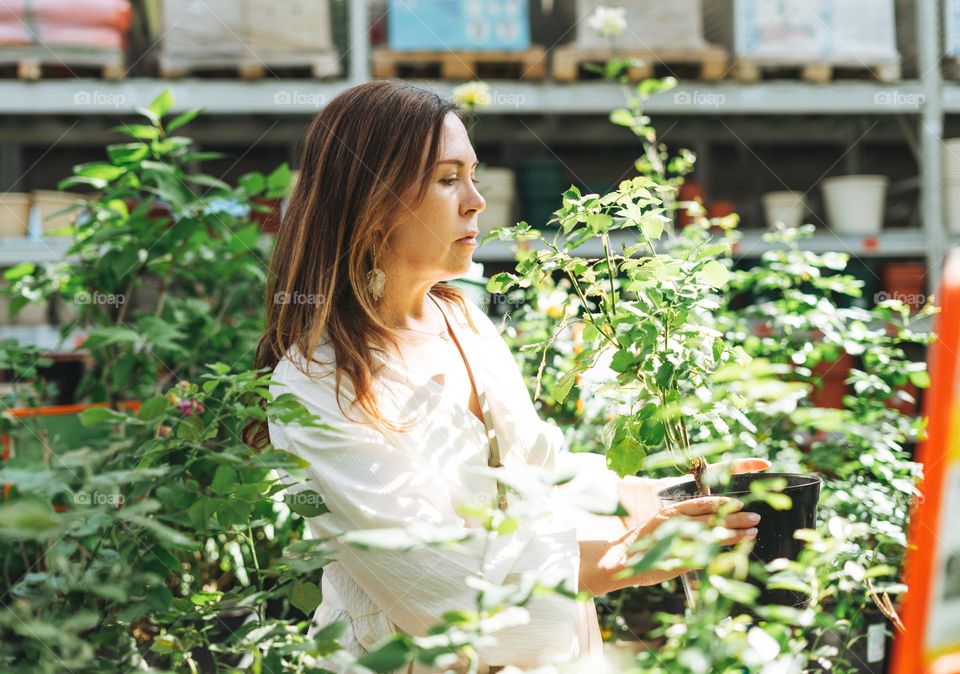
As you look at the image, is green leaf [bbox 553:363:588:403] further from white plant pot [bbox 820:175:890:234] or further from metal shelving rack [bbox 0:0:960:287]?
white plant pot [bbox 820:175:890:234]

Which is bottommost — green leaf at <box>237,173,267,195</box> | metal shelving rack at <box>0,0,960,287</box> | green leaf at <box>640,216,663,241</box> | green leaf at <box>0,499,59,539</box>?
green leaf at <box>0,499,59,539</box>

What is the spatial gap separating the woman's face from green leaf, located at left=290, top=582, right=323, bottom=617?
1.53 ft

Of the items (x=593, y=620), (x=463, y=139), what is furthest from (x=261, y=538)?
(x=463, y=139)

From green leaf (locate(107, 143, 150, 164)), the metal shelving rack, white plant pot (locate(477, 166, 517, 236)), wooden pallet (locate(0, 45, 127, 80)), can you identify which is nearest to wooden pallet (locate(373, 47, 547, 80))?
the metal shelving rack

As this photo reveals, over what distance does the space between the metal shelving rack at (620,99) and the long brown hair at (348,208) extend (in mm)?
2382

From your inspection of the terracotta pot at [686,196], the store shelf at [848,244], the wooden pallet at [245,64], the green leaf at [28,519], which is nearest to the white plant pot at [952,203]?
the store shelf at [848,244]

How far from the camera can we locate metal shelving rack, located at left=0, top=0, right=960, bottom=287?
3.39 meters

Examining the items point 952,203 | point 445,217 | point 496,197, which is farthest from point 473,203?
point 952,203

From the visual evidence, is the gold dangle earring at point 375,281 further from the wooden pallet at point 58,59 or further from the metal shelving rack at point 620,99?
the wooden pallet at point 58,59

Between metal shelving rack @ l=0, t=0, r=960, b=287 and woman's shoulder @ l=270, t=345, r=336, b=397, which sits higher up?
metal shelving rack @ l=0, t=0, r=960, b=287

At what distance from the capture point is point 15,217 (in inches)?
134

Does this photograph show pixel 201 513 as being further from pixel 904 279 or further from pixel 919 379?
pixel 904 279

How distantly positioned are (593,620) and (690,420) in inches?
12.9

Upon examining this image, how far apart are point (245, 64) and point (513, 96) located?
3.57 feet
